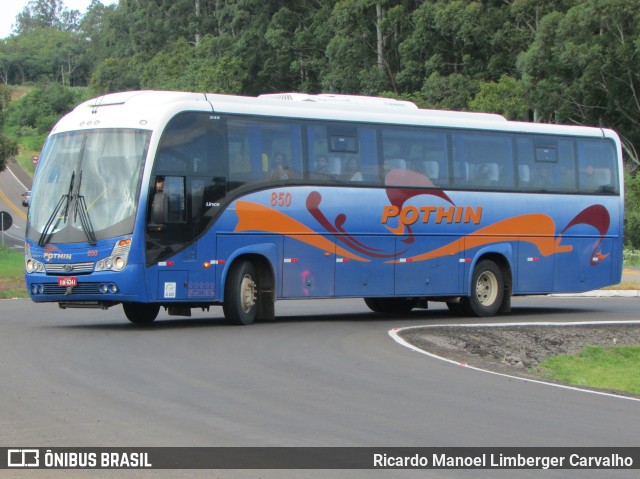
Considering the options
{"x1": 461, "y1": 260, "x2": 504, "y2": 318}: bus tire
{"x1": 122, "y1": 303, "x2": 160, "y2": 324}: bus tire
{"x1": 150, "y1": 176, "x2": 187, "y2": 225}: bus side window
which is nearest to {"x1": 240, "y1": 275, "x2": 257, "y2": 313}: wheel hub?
{"x1": 122, "y1": 303, "x2": 160, "y2": 324}: bus tire

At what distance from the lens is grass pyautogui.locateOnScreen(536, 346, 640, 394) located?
1730 cm

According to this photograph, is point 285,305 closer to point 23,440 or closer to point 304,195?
point 304,195

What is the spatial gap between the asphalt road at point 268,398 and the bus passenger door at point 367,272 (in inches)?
97.8

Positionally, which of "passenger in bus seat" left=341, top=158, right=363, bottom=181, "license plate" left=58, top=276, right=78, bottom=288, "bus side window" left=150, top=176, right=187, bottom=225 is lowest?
"license plate" left=58, top=276, right=78, bottom=288

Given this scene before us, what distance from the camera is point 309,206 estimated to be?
858 inches

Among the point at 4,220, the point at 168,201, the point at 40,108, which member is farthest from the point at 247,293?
the point at 40,108

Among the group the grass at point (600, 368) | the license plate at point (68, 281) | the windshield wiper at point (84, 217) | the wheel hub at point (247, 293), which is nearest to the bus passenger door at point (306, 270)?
the wheel hub at point (247, 293)

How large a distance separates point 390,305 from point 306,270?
4.64 m

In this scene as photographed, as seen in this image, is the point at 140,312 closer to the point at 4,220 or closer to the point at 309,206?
the point at 309,206

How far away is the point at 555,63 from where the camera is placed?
60.1 metres

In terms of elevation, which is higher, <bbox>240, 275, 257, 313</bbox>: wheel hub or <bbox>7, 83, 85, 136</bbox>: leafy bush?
<bbox>7, 83, 85, 136</bbox>: leafy bush

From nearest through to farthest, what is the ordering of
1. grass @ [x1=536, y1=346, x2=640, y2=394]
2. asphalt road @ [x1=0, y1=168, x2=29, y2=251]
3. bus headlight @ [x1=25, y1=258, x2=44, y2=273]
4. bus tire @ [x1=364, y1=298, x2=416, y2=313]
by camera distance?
grass @ [x1=536, y1=346, x2=640, y2=394] → bus headlight @ [x1=25, y1=258, x2=44, y2=273] → bus tire @ [x1=364, y1=298, x2=416, y2=313] → asphalt road @ [x1=0, y1=168, x2=29, y2=251]

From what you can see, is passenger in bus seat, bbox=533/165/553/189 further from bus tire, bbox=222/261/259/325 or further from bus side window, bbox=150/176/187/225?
bus side window, bbox=150/176/187/225

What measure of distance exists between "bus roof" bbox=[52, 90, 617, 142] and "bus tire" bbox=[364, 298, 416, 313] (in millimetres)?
3933
